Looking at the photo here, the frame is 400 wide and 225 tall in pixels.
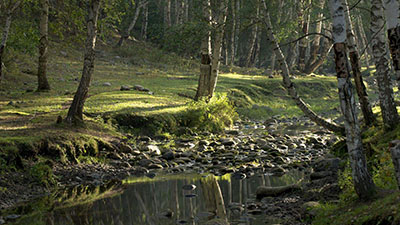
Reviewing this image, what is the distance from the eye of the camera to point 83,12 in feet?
48.4

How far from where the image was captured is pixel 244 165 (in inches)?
463

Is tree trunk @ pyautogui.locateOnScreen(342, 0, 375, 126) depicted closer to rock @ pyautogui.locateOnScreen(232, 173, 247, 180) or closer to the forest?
the forest

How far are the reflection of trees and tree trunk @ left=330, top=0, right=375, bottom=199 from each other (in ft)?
7.30

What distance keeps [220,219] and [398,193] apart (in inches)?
114

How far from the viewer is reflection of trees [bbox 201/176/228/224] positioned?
761 cm

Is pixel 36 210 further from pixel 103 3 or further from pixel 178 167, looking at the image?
pixel 103 3

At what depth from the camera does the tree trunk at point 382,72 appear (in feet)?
29.9

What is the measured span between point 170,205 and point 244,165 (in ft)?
12.3

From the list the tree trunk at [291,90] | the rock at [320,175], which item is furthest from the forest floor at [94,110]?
the rock at [320,175]

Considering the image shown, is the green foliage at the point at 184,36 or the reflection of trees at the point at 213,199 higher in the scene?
the green foliage at the point at 184,36

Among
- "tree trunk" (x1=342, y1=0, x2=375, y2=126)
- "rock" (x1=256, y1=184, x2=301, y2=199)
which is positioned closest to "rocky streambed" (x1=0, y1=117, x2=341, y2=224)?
"rock" (x1=256, y1=184, x2=301, y2=199)

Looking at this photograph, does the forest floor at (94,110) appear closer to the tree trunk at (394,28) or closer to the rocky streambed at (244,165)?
the rocky streambed at (244,165)

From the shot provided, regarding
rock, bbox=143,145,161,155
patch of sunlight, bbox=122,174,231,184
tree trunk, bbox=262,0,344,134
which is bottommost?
patch of sunlight, bbox=122,174,231,184

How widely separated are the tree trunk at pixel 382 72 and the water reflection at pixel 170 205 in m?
2.42
